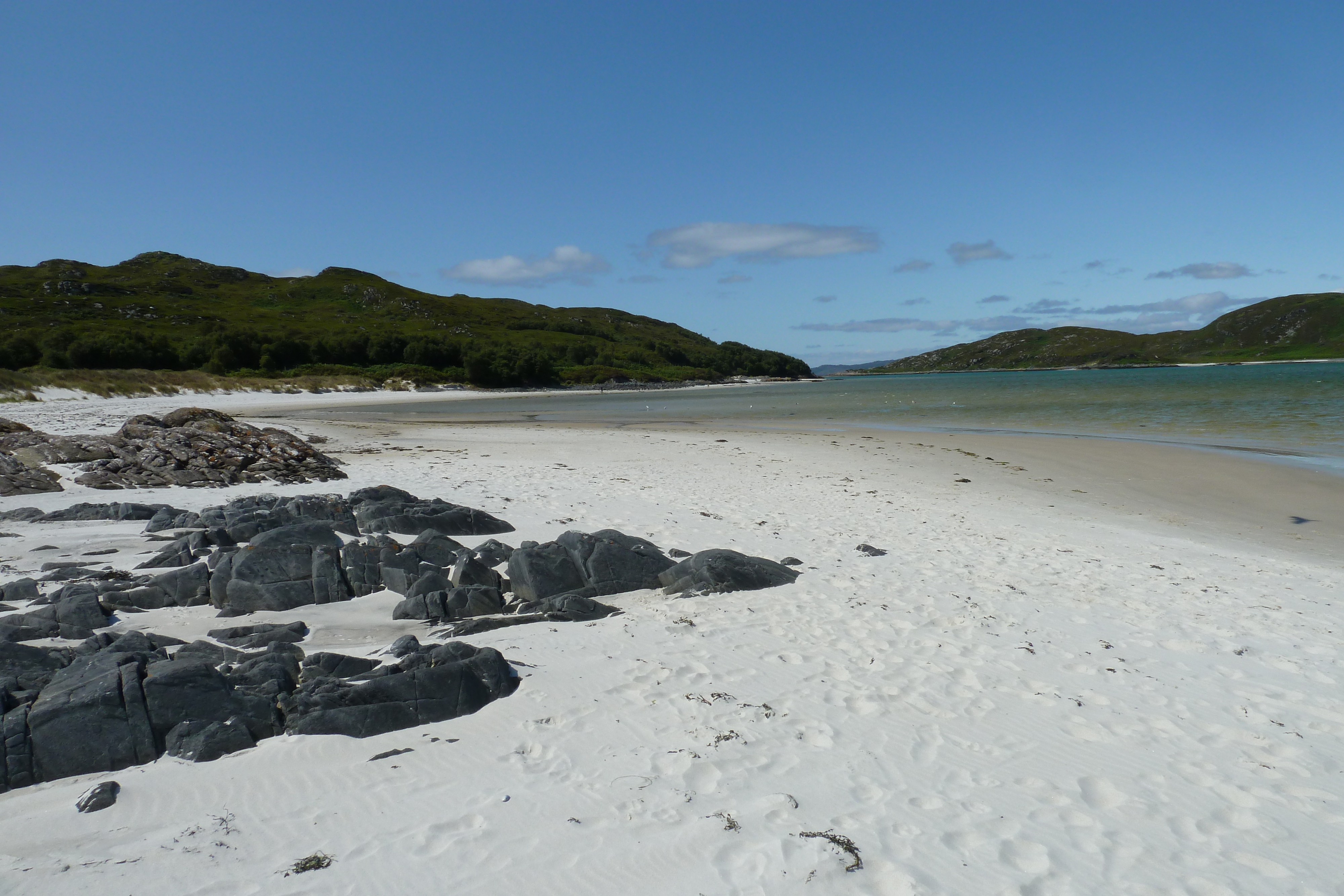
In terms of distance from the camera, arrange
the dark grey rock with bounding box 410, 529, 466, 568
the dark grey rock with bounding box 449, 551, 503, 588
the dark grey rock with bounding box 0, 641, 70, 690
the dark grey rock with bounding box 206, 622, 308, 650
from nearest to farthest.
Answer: the dark grey rock with bounding box 0, 641, 70, 690 → the dark grey rock with bounding box 206, 622, 308, 650 → the dark grey rock with bounding box 449, 551, 503, 588 → the dark grey rock with bounding box 410, 529, 466, 568

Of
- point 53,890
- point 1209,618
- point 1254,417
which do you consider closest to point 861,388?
point 1254,417

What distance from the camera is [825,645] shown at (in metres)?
6.17

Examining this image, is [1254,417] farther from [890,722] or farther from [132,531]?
[132,531]

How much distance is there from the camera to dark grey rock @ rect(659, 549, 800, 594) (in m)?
7.56

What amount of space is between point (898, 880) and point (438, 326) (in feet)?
403

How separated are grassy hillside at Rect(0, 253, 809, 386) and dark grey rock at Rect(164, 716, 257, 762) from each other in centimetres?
5509

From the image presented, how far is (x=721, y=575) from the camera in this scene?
25.1 feet

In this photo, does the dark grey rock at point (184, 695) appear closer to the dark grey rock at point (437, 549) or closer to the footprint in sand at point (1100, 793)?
the dark grey rock at point (437, 549)

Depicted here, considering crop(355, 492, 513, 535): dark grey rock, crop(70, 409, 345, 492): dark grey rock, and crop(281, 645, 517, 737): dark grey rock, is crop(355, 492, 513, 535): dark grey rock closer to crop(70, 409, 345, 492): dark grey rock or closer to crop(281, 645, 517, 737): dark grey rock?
crop(281, 645, 517, 737): dark grey rock

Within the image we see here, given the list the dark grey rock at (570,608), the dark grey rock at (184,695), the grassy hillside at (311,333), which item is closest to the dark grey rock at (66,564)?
the dark grey rock at (184,695)

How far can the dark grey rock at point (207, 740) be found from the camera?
13.7ft

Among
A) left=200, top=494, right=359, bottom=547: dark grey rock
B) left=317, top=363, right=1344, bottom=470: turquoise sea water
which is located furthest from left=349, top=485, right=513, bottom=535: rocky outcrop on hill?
left=317, top=363, right=1344, bottom=470: turquoise sea water

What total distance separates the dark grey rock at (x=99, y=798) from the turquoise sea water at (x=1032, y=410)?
23.3 m

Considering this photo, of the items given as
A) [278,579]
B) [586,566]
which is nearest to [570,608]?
[586,566]
